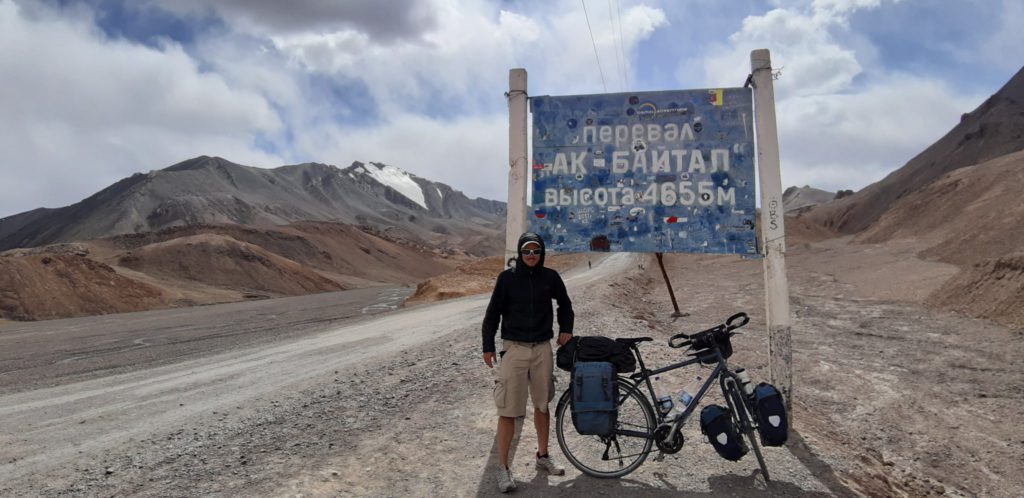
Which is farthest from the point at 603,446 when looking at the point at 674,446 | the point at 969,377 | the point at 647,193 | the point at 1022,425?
the point at 969,377

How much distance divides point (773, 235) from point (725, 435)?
2192 millimetres

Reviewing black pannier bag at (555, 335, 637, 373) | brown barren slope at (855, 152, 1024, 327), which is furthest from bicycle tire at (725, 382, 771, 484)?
brown barren slope at (855, 152, 1024, 327)

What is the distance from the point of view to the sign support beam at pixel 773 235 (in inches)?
247

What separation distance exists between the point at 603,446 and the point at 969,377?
9.47m

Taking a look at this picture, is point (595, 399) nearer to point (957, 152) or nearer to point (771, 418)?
point (771, 418)

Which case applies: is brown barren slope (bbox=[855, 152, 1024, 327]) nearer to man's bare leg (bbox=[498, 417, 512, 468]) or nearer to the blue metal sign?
the blue metal sign

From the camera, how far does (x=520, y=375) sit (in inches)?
203

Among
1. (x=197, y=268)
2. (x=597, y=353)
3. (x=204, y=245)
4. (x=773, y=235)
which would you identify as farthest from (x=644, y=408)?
(x=204, y=245)

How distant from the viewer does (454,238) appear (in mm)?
178750

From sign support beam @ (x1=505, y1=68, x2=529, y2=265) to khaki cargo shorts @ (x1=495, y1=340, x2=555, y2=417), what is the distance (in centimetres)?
167

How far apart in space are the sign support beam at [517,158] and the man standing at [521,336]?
4.71ft

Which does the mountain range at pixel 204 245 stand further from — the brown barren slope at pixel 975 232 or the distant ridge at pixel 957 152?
the distant ridge at pixel 957 152

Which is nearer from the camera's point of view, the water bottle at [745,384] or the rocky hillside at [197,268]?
the water bottle at [745,384]

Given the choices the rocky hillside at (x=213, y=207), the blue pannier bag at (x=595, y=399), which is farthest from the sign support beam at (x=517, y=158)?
the rocky hillside at (x=213, y=207)
